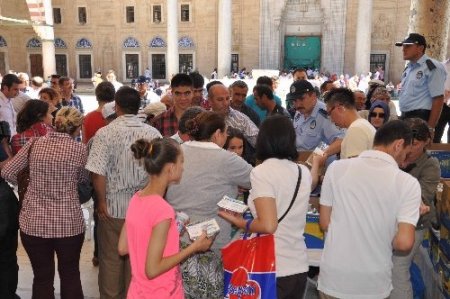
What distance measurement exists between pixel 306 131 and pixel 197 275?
7.05 feet

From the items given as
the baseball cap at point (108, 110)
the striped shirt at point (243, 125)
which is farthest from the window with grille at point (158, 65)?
the striped shirt at point (243, 125)

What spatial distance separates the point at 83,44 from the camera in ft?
105

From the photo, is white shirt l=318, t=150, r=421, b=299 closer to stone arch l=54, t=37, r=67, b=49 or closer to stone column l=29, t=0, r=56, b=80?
stone column l=29, t=0, r=56, b=80

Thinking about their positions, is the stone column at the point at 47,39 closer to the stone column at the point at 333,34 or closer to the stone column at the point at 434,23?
the stone column at the point at 333,34

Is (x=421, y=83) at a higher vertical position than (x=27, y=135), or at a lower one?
higher

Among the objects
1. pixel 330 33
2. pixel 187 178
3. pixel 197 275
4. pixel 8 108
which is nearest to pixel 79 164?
pixel 187 178

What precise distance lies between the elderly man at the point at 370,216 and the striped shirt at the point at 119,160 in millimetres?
1436

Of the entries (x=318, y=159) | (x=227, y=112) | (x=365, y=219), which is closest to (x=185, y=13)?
(x=227, y=112)

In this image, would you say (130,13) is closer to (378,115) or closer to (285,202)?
(378,115)

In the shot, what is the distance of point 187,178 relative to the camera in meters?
2.55

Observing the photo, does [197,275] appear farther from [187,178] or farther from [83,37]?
[83,37]

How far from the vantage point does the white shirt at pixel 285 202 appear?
7.53 feet

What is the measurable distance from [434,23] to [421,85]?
6.11 feet

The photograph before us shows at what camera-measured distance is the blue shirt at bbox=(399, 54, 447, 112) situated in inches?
183
